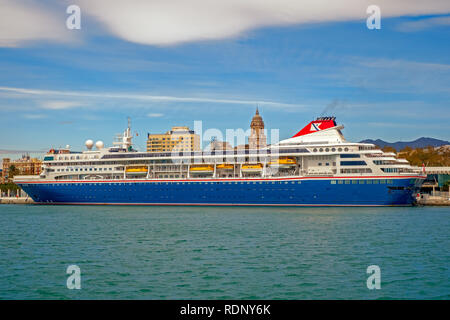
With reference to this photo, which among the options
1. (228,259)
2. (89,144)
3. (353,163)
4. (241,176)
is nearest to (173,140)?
(89,144)

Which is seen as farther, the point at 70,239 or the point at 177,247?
the point at 70,239

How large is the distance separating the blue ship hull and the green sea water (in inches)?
470

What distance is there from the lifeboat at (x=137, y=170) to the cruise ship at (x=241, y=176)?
125 millimetres

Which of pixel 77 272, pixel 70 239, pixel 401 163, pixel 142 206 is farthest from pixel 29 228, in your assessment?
pixel 401 163

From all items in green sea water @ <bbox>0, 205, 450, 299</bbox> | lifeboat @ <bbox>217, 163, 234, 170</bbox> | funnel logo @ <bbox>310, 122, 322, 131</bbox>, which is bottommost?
green sea water @ <bbox>0, 205, 450, 299</bbox>

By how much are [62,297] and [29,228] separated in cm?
1855

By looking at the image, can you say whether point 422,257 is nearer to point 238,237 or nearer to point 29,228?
point 238,237

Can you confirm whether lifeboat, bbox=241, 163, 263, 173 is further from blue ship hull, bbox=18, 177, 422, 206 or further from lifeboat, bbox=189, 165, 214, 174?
lifeboat, bbox=189, 165, 214, 174

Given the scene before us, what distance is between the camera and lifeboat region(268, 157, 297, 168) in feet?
164

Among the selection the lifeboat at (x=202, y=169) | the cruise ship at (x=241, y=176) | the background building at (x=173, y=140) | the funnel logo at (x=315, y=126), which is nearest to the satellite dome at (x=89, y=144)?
the cruise ship at (x=241, y=176)

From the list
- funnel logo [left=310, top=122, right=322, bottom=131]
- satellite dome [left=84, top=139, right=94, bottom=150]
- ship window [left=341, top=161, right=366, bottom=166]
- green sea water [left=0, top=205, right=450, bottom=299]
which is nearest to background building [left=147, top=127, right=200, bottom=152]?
satellite dome [left=84, top=139, right=94, bottom=150]

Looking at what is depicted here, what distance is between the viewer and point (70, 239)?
2525 centimetres

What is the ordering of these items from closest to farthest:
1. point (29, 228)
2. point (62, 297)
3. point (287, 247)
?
point (62, 297) < point (287, 247) < point (29, 228)

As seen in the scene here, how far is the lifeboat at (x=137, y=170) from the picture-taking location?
5572 cm
